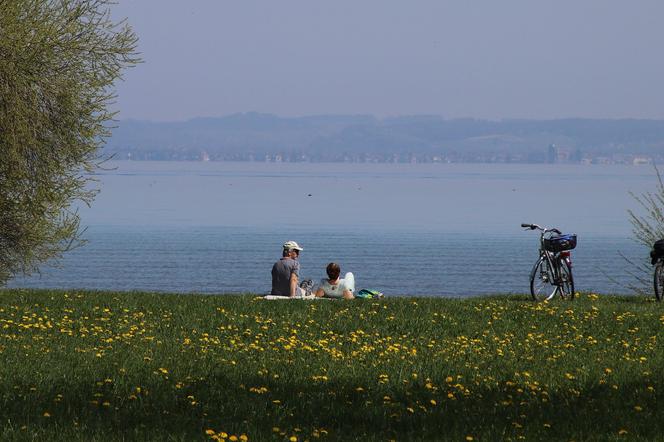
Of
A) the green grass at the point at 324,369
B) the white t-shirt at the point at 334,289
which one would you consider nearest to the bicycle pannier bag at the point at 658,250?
the green grass at the point at 324,369

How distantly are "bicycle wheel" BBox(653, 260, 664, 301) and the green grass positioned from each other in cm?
202

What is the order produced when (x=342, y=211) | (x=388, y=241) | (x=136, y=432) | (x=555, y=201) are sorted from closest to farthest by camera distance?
(x=136, y=432)
(x=388, y=241)
(x=342, y=211)
(x=555, y=201)

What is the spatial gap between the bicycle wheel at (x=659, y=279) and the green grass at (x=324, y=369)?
6.63 ft

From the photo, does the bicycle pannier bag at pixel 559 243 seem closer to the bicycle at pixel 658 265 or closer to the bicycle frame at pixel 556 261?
the bicycle frame at pixel 556 261

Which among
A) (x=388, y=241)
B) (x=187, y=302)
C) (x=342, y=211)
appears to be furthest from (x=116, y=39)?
(x=342, y=211)

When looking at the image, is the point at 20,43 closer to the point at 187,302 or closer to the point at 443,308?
the point at 187,302

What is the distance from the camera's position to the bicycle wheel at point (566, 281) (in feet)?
78.8

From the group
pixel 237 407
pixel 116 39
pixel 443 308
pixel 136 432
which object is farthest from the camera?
pixel 116 39

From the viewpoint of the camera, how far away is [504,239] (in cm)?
9556

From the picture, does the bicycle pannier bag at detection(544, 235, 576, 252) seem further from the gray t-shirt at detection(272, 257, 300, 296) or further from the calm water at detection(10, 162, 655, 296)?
the calm water at detection(10, 162, 655, 296)

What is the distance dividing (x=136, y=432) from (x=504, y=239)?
8656 centimetres

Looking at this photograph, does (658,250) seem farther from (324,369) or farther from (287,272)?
(324,369)

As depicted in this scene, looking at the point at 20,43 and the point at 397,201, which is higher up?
the point at 20,43

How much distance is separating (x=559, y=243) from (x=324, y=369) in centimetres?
1065
